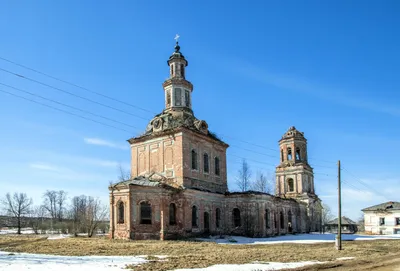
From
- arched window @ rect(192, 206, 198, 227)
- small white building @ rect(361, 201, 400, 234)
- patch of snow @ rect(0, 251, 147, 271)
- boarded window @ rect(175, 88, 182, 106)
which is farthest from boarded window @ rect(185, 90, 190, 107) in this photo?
small white building @ rect(361, 201, 400, 234)

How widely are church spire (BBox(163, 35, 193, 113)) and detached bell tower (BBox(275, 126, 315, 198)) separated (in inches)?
740

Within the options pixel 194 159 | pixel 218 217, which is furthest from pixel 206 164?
pixel 218 217

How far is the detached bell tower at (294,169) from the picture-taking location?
2030 inches

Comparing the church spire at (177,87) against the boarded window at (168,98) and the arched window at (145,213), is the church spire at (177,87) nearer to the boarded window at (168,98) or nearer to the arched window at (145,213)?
the boarded window at (168,98)

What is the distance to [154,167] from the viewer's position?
36.3 metres

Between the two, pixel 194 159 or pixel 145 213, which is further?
pixel 194 159

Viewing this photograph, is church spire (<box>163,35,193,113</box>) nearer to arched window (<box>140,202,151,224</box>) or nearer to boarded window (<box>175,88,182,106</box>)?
boarded window (<box>175,88,182,106</box>)

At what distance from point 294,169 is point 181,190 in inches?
933

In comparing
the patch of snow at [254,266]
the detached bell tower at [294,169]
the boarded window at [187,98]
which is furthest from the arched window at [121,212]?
the detached bell tower at [294,169]

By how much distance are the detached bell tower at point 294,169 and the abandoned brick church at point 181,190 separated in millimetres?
7138

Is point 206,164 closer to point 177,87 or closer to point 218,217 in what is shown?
point 218,217

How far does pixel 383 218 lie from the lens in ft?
203

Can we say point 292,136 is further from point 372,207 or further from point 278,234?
point 372,207

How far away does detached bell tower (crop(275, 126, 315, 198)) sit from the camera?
169ft
